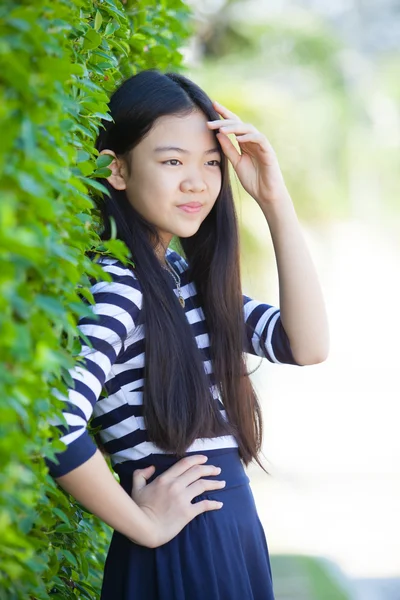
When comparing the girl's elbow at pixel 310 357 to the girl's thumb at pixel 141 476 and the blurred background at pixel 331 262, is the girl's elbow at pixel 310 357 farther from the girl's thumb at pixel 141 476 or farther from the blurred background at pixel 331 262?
the girl's thumb at pixel 141 476

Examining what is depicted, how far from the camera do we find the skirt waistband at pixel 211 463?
1.98 meters

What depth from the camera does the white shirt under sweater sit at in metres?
1.68

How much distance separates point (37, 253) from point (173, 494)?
2.73 ft

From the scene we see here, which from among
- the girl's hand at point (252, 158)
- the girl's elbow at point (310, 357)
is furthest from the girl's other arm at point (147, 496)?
the girl's hand at point (252, 158)

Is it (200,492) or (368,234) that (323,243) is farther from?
(200,492)

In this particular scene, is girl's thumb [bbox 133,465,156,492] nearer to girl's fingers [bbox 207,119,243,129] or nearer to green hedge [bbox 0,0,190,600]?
green hedge [bbox 0,0,190,600]

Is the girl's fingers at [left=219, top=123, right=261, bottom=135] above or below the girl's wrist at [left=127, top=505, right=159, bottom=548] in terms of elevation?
above

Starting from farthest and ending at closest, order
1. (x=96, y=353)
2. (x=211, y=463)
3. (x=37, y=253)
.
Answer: (x=211, y=463), (x=96, y=353), (x=37, y=253)

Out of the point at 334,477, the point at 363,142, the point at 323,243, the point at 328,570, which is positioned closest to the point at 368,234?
the point at 363,142

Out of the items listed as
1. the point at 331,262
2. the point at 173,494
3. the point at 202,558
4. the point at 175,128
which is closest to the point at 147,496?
the point at 173,494

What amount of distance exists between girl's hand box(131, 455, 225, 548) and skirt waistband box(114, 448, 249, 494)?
0.07 ft

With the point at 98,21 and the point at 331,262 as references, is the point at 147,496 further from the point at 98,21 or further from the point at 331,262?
the point at 331,262

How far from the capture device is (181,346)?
199 centimetres

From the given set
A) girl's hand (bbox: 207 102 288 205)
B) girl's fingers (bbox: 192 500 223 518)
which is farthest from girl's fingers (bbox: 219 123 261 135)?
girl's fingers (bbox: 192 500 223 518)
